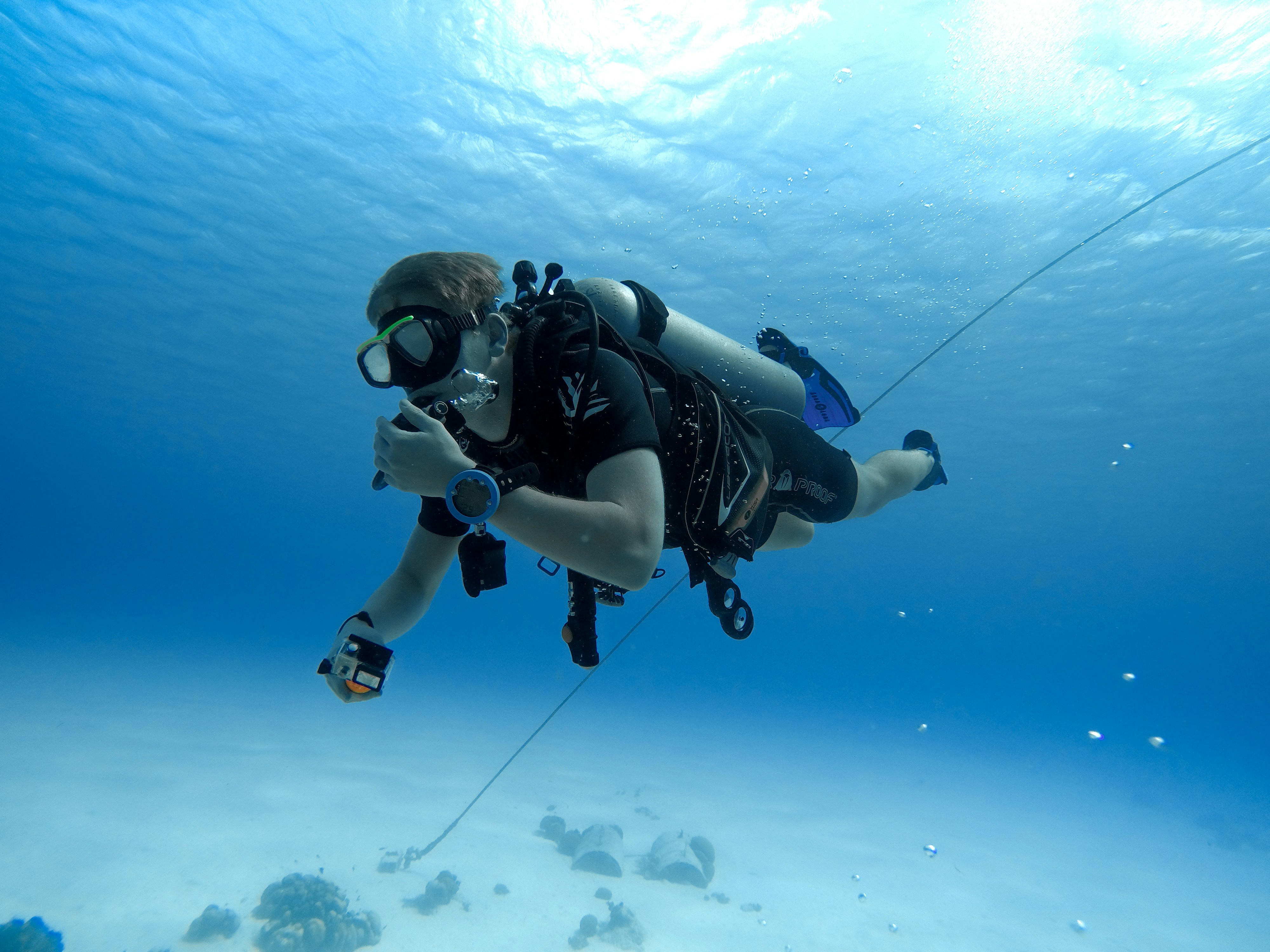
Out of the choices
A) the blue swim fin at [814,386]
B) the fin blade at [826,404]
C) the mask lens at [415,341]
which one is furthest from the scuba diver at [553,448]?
the fin blade at [826,404]

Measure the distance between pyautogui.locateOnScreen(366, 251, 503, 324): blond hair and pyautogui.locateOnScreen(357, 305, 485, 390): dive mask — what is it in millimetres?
73

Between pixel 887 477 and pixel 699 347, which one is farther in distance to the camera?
pixel 887 477

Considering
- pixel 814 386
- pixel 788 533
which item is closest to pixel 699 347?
pixel 788 533

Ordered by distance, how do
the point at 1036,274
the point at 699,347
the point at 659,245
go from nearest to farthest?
the point at 699,347 → the point at 1036,274 → the point at 659,245

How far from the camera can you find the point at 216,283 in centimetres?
2092

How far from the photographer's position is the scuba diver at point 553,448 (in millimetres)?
1636

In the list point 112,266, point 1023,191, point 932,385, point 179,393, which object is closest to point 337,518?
point 179,393

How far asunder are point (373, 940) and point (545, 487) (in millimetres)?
7195

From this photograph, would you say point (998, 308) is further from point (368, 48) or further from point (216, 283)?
point (216, 283)

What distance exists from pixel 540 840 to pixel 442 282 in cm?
1071

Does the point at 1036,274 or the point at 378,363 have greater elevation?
the point at 1036,274

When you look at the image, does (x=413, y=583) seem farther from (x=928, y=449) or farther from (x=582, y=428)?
(x=928, y=449)

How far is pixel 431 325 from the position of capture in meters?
1.98

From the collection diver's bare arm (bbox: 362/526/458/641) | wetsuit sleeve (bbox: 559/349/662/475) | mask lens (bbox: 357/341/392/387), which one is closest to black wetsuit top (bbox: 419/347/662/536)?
wetsuit sleeve (bbox: 559/349/662/475)
